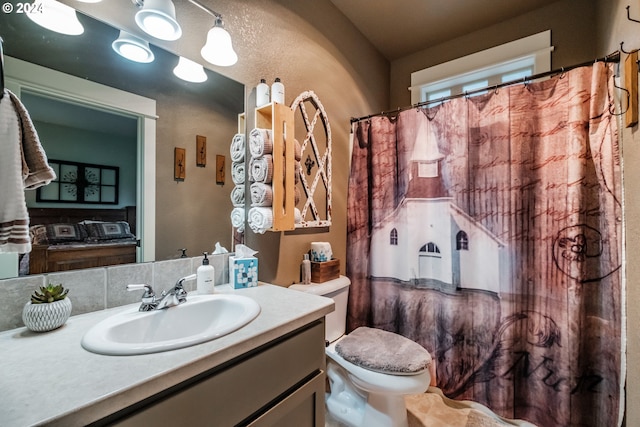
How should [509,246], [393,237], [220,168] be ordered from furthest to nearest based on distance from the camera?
[393,237] → [509,246] → [220,168]

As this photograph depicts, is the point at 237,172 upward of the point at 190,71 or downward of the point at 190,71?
downward

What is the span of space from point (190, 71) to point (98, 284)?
2.97 feet

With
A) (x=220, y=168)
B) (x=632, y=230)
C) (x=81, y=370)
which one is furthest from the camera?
(x=220, y=168)

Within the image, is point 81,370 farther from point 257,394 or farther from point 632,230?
point 632,230

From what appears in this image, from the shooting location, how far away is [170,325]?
0.89 meters

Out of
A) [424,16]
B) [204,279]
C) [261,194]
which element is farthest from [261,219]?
[424,16]

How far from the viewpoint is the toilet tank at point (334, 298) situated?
1534 mm

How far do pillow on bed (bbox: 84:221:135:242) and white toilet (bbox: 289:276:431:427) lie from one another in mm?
858

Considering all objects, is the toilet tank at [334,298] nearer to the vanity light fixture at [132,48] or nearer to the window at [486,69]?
the vanity light fixture at [132,48]

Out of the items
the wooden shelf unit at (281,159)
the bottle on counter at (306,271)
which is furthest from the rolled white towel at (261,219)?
the bottle on counter at (306,271)

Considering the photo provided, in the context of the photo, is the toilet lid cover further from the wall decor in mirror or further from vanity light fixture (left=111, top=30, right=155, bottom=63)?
vanity light fixture (left=111, top=30, right=155, bottom=63)

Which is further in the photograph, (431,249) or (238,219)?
(431,249)

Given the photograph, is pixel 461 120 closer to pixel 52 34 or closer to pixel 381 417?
pixel 381 417

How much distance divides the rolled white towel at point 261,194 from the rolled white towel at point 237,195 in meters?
0.07
